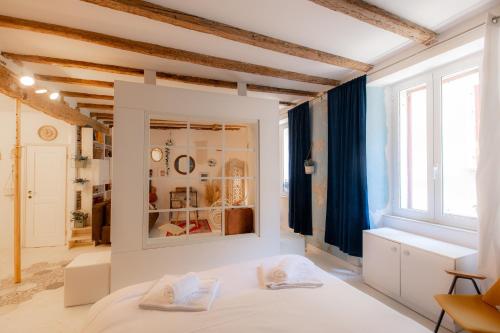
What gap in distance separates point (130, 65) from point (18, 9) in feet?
3.47

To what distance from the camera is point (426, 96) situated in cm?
269

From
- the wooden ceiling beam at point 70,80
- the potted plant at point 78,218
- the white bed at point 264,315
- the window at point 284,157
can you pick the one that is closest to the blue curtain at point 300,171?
the window at point 284,157

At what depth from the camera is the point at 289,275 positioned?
1.66 m

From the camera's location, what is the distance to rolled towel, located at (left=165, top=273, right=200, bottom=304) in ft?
4.55

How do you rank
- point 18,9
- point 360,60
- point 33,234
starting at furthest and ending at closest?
point 33,234
point 360,60
point 18,9

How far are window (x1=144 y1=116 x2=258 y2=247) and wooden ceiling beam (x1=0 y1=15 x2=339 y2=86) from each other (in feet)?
2.27

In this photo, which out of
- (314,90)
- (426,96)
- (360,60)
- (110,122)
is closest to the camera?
(426,96)

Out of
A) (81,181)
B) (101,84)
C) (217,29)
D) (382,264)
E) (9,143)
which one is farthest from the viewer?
(81,181)

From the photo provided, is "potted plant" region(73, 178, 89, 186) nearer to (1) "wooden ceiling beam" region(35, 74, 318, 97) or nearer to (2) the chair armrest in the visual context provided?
(1) "wooden ceiling beam" region(35, 74, 318, 97)

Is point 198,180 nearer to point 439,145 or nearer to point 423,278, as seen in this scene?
point 423,278

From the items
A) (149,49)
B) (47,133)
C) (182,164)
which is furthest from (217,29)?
(47,133)

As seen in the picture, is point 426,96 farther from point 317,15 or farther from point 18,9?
point 18,9

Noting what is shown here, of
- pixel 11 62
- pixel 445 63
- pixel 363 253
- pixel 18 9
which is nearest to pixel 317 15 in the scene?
pixel 445 63

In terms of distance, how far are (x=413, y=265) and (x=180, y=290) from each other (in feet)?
7.25
